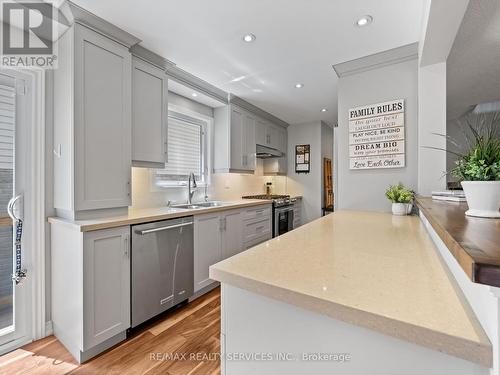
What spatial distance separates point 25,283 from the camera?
185 cm

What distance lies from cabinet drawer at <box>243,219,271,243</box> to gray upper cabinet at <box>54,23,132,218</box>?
1609 millimetres

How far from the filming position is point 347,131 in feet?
8.28

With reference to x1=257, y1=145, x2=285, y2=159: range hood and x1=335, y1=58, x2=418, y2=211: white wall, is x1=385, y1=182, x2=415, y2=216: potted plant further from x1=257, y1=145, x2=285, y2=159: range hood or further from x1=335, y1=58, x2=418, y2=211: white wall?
x1=257, y1=145, x2=285, y2=159: range hood

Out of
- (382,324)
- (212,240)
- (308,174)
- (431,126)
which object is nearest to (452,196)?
(431,126)

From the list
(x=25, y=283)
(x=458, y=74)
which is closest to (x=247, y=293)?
(x=25, y=283)

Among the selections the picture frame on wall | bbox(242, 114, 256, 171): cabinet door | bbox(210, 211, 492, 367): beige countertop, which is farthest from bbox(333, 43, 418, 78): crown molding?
the picture frame on wall

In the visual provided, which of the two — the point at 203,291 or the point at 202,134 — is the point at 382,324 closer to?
the point at 203,291

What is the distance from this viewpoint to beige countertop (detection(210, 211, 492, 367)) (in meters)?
0.48

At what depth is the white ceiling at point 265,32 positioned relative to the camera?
1.69m

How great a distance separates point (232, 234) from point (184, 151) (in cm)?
124

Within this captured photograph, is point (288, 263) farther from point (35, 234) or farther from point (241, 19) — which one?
point (35, 234)

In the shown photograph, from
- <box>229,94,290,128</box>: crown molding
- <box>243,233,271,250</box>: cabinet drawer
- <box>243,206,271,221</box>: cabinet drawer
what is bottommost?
<box>243,233,271,250</box>: cabinet drawer

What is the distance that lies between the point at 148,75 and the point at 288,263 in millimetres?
2220

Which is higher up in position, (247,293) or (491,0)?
(491,0)
